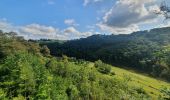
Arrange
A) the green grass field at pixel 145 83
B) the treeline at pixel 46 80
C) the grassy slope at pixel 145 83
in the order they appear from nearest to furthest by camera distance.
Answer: the treeline at pixel 46 80 → the grassy slope at pixel 145 83 → the green grass field at pixel 145 83

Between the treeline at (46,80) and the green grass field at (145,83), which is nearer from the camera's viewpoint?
the treeline at (46,80)

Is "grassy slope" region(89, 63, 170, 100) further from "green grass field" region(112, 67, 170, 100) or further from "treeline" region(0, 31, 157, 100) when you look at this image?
"treeline" region(0, 31, 157, 100)

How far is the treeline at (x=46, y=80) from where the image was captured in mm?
74625

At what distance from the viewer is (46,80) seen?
8306 centimetres

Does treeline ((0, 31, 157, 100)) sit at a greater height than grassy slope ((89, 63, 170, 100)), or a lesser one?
greater

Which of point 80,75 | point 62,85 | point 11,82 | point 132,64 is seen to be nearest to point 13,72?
point 11,82

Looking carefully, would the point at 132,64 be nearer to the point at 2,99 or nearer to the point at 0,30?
the point at 0,30

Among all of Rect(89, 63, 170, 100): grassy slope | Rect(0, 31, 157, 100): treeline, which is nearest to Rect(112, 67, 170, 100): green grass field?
Rect(89, 63, 170, 100): grassy slope

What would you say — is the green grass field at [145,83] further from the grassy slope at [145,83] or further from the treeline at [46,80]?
the treeline at [46,80]

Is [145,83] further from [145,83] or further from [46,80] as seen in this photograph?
[46,80]

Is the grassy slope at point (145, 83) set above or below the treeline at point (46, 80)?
below

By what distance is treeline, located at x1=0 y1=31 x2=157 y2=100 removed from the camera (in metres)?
74.6

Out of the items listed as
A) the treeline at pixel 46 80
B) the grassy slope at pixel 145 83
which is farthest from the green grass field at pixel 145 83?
the treeline at pixel 46 80

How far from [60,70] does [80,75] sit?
7.70 m
